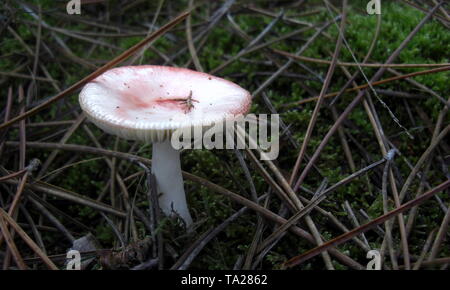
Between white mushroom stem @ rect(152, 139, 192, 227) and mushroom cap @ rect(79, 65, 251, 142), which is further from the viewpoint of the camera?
white mushroom stem @ rect(152, 139, 192, 227)

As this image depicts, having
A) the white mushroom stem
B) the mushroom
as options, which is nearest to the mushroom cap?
the mushroom

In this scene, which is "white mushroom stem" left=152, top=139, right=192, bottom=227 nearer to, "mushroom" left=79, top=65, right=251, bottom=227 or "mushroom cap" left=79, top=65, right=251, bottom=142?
"mushroom" left=79, top=65, right=251, bottom=227

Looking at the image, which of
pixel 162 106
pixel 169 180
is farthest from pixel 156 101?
pixel 169 180

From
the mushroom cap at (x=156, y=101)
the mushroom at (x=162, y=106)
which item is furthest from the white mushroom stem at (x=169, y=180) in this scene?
the mushroom cap at (x=156, y=101)

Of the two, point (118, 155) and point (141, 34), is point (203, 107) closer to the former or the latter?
point (118, 155)

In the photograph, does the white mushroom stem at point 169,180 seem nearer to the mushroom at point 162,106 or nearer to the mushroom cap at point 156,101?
the mushroom at point 162,106

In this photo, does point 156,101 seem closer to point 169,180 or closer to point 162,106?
point 162,106
